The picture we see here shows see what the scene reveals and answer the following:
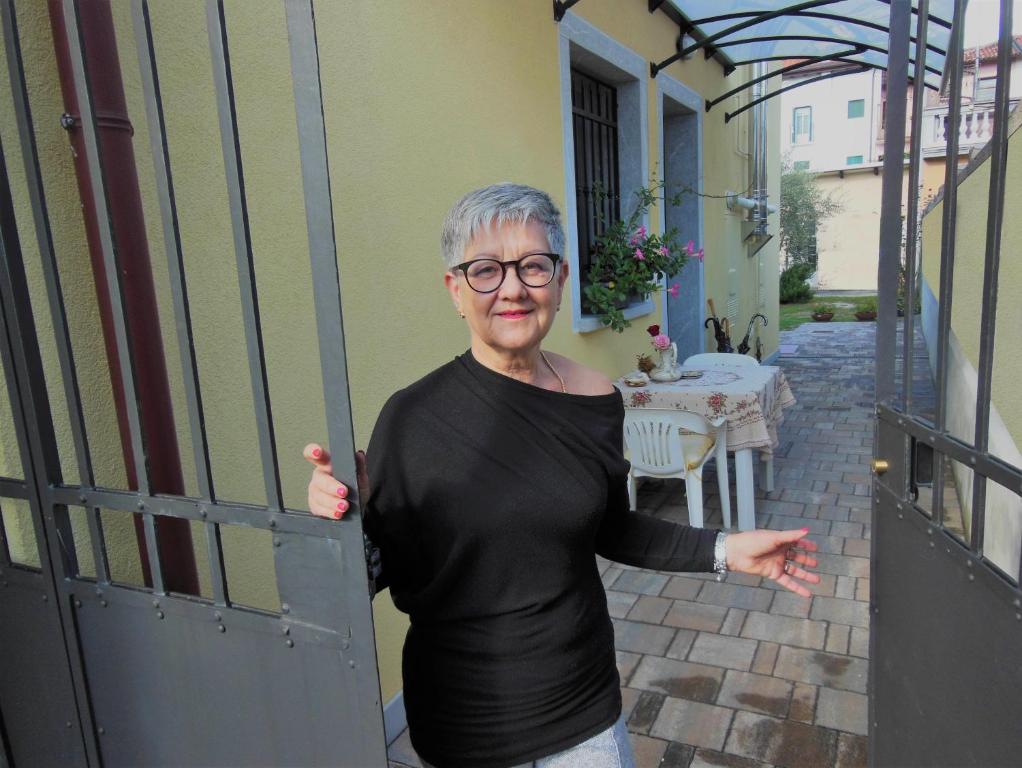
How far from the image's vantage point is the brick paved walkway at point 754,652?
244 centimetres

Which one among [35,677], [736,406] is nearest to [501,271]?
[35,677]

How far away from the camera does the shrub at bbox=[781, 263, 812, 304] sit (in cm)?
2261

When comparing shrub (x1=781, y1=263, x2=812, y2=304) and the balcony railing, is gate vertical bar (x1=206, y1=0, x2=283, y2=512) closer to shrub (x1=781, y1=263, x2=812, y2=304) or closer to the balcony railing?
the balcony railing

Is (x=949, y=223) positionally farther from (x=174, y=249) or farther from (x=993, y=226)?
(x=174, y=249)

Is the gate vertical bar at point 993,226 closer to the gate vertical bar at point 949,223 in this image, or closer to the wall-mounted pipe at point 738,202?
the gate vertical bar at point 949,223

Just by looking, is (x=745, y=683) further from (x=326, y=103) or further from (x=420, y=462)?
(x=326, y=103)

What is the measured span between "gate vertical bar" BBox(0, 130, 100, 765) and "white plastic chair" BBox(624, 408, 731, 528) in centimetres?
313

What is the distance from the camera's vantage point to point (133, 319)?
4.64ft

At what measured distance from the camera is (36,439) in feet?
4.43

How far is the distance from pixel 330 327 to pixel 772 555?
1091 millimetres

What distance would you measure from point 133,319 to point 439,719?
3.26ft

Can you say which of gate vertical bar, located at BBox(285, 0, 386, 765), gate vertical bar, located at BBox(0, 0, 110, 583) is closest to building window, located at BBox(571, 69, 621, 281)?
gate vertical bar, located at BBox(0, 0, 110, 583)

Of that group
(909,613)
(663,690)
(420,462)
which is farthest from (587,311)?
(420,462)

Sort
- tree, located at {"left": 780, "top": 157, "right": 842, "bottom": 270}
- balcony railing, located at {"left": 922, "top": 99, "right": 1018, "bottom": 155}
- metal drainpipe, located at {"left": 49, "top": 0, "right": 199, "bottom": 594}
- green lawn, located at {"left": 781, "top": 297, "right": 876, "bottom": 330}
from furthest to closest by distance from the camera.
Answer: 1. tree, located at {"left": 780, "top": 157, "right": 842, "bottom": 270}
2. green lawn, located at {"left": 781, "top": 297, "right": 876, "bottom": 330}
3. balcony railing, located at {"left": 922, "top": 99, "right": 1018, "bottom": 155}
4. metal drainpipe, located at {"left": 49, "top": 0, "right": 199, "bottom": 594}
